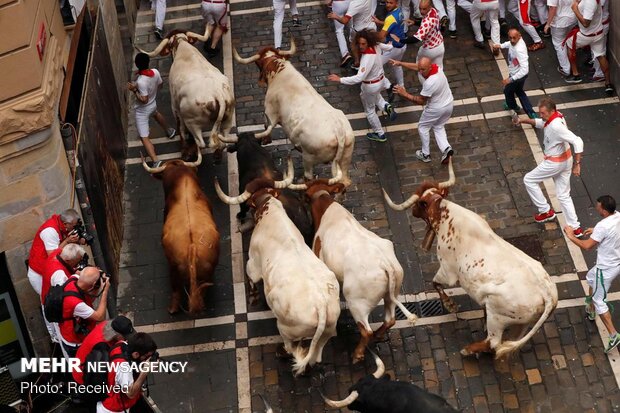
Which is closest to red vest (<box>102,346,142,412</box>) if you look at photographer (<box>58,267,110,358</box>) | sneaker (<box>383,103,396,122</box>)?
photographer (<box>58,267,110,358</box>)

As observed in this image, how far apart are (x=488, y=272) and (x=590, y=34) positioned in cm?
626

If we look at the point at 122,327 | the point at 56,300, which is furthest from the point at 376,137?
the point at 122,327

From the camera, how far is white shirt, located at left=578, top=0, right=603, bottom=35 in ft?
51.3

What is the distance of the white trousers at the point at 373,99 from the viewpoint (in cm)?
1508

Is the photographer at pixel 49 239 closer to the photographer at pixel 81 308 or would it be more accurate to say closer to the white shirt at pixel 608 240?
the photographer at pixel 81 308

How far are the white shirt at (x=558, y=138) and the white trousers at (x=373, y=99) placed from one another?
287 centimetres

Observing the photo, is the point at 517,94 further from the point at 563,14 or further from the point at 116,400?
the point at 116,400

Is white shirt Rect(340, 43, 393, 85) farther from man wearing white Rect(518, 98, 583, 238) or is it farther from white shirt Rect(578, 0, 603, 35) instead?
white shirt Rect(578, 0, 603, 35)

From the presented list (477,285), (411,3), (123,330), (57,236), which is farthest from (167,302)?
(411,3)

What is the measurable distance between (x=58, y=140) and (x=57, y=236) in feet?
3.88

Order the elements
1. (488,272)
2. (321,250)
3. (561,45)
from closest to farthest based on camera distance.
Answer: (488,272), (321,250), (561,45)

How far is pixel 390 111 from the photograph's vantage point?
15.9 m

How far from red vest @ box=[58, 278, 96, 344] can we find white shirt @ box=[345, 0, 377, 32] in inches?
308

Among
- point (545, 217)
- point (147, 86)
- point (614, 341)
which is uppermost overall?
point (147, 86)
